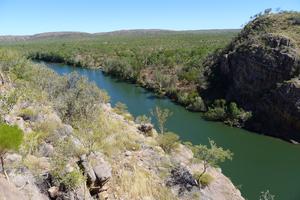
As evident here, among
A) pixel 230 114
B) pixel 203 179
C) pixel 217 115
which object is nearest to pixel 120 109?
pixel 203 179

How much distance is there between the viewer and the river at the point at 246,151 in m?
42.0

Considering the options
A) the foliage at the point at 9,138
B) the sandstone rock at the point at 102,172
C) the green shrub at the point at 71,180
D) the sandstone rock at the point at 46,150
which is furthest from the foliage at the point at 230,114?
the foliage at the point at 9,138

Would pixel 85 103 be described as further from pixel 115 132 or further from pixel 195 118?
pixel 195 118

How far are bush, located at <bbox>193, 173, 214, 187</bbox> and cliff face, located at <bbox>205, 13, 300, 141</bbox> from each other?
131ft

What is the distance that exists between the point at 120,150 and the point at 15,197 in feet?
34.7

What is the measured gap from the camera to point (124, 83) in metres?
104

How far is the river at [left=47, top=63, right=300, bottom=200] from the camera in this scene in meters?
42.0

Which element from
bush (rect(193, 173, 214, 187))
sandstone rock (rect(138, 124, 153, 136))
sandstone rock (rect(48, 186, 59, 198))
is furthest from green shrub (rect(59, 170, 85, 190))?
sandstone rock (rect(138, 124, 153, 136))

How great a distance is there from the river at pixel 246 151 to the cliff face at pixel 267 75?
198 inches

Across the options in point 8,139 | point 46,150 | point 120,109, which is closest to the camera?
point 8,139

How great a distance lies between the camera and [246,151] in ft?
177

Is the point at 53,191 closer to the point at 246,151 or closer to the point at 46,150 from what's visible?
the point at 46,150

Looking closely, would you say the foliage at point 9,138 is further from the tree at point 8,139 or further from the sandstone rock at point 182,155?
the sandstone rock at point 182,155

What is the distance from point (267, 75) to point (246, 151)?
2191 centimetres
